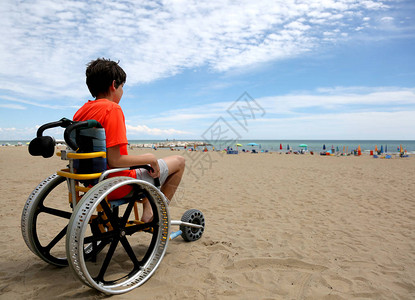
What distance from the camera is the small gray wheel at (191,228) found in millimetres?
3426

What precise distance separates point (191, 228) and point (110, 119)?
1.88 metres

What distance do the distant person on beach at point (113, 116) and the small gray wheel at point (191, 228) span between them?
705mm

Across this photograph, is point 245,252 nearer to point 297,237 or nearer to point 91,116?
point 297,237

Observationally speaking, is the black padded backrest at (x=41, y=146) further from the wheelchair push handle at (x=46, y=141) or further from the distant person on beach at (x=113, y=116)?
the distant person on beach at (x=113, y=116)

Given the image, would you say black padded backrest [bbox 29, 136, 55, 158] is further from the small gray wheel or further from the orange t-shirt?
the small gray wheel

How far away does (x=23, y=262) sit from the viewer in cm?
290

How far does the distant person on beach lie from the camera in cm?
228

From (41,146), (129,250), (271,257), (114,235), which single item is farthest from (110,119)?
(271,257)

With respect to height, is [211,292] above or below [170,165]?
below

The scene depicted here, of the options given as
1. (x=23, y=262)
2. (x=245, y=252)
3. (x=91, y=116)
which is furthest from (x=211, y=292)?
(x=23, y=262)

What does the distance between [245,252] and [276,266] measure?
17.4 inches

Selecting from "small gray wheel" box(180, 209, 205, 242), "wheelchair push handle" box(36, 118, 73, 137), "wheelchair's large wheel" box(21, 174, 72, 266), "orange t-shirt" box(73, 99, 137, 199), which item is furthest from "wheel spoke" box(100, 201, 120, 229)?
"small gray wheel" box(180, 209, 205, 242)

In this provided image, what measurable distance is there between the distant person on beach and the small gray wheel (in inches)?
27.8

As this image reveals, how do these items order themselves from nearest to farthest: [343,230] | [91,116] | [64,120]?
[64,120] < [91,116] < [343,230]
